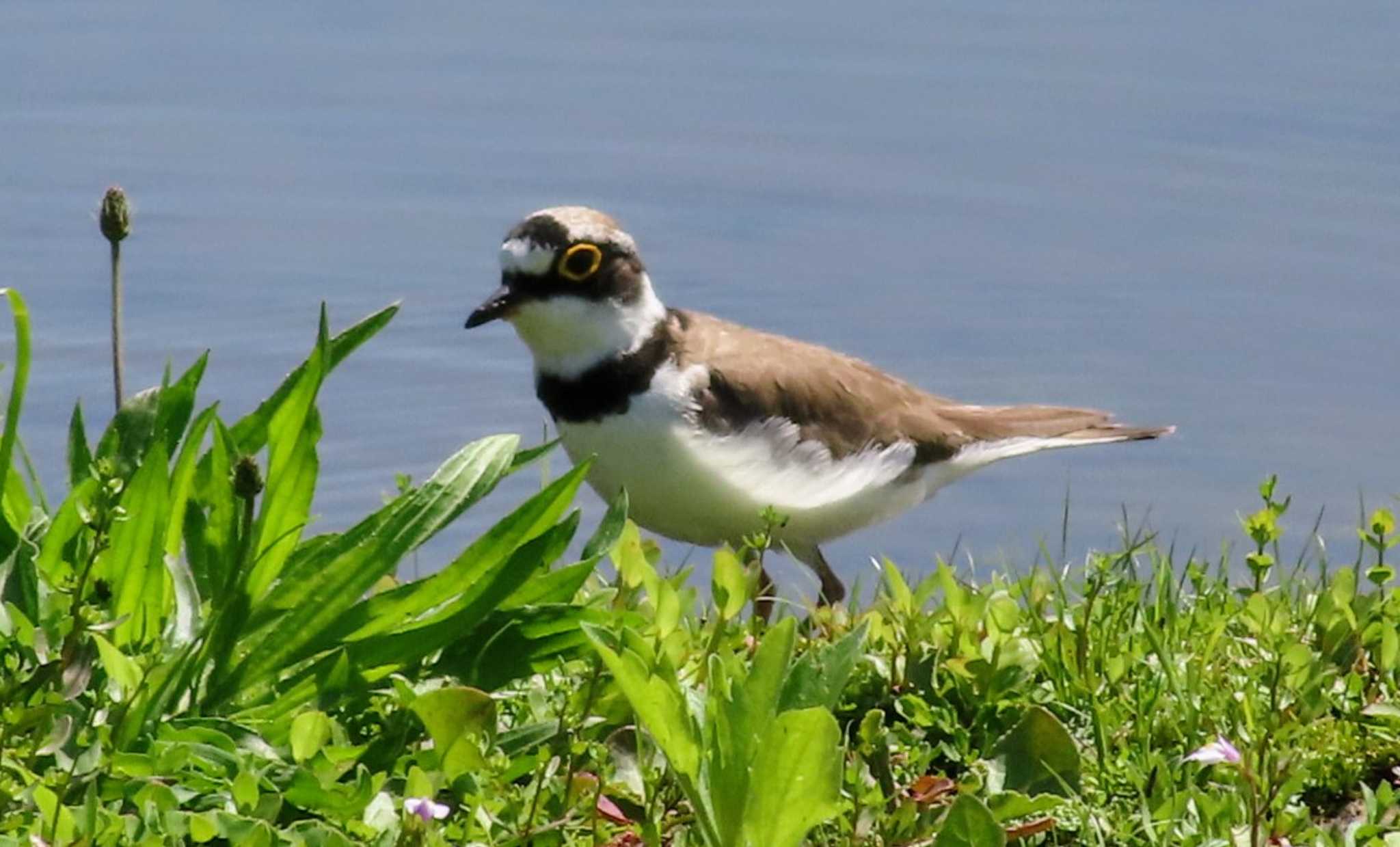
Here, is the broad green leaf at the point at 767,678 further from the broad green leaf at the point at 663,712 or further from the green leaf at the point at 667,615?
the green leaf at the point at 667,615

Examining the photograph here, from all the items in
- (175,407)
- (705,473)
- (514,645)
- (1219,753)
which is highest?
(175,407)

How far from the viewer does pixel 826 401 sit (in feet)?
23.5

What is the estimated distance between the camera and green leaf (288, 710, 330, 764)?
12.7 feet

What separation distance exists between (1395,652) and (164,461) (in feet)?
7.44

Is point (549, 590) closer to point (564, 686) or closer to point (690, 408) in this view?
point (564, 686)

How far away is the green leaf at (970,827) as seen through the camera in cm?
364

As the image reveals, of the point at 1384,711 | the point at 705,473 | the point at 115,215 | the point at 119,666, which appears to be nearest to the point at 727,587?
the point at 119,666

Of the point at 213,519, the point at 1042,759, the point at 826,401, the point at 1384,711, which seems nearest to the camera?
the point at 1042,759

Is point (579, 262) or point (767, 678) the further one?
point (579, 262)

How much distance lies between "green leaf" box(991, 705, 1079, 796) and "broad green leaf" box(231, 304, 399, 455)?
4.75ft

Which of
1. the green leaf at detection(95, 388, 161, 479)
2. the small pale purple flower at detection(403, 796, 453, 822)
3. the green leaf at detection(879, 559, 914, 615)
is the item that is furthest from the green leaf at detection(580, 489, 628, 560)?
the small pale purple flower at detection(403, 796, 453, 822)

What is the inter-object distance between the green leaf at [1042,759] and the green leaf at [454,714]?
35.1 inches

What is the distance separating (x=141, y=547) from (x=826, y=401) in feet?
10.1

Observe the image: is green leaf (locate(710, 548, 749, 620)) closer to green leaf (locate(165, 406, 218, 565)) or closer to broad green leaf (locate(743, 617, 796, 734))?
broad green leaf (locate(743, 617, 796, 734))
